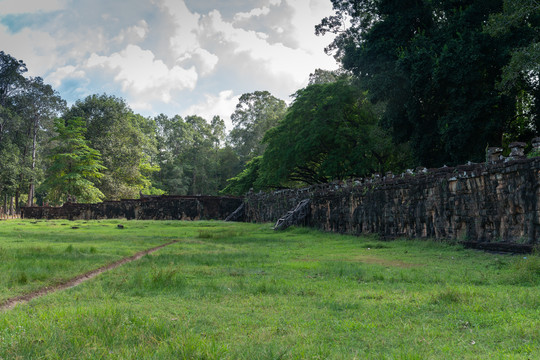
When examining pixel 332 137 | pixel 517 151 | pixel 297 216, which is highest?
pixel 332 137

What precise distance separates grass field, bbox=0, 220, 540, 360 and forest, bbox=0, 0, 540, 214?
11311mm

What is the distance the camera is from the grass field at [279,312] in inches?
143

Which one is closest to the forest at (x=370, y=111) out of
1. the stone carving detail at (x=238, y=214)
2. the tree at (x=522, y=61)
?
the tree at (x=522, y=61)

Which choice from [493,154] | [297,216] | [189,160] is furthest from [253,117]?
[493,154]

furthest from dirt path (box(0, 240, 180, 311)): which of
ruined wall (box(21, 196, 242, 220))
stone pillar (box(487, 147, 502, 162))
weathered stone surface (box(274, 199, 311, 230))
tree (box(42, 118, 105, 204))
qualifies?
tree (box(42, 118, 105, 204))

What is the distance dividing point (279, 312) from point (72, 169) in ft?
150

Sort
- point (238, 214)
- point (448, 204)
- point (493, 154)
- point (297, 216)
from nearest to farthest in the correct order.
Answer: point (493, 154), point (448, 204), point (297, 216), point (238, 214)

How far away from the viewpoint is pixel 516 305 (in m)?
4.95

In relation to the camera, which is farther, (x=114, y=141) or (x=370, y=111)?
(x=114, y=141)

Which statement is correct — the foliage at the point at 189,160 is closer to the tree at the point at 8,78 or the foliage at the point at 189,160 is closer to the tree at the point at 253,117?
the tree at the point at 253,117

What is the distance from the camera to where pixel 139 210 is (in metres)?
43.6

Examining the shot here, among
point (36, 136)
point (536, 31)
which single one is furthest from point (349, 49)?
point (36, 136)

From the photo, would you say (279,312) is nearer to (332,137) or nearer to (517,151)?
(517,151)

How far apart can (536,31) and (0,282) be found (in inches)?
770
